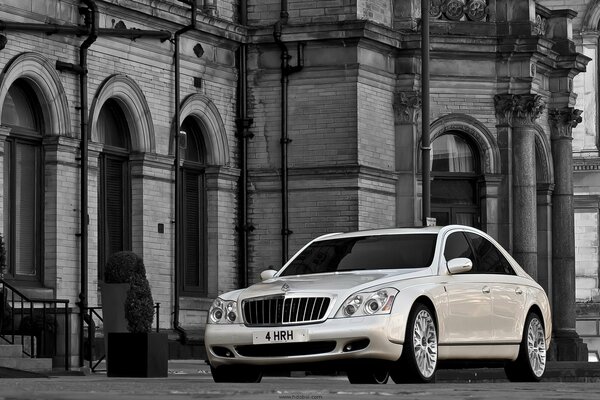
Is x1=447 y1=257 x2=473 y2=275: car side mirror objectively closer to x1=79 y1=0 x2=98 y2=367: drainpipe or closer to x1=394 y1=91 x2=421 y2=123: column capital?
Result: x1=79 y1=0 x2=98 y2=367: drainpipe

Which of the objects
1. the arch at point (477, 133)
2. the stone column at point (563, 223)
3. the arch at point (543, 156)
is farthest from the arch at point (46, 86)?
the stone column at point (563, 223)

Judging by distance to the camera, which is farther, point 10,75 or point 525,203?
point 525,203

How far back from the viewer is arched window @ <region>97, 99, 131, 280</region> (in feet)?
105

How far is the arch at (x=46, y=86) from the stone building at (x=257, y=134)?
0.12 feet

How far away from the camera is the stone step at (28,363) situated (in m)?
23.4

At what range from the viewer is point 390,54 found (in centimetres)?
3766

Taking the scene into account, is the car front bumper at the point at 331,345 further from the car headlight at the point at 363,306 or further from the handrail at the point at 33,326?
the handrail at the point at 33,326

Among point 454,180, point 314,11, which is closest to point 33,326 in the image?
point 314,11

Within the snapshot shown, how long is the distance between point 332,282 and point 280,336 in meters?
0.77

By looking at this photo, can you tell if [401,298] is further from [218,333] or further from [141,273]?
[141,273]

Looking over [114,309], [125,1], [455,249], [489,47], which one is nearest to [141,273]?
[114,309]

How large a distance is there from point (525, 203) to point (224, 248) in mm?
7340

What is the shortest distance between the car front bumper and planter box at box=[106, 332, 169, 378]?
16.6ft

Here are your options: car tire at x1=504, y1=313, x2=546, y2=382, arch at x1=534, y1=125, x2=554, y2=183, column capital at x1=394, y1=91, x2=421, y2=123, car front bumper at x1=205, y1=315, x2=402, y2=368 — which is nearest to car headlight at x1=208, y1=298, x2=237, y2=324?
car front bumper at x1=205, y1=315, x2=402, y2=368
